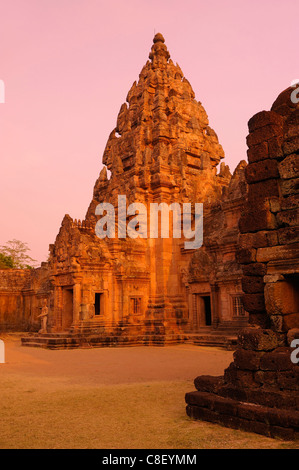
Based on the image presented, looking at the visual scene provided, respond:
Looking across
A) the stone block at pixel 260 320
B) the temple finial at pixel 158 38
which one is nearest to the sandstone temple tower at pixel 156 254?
the temple finial at pixel 158 38

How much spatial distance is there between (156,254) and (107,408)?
13.6 metres

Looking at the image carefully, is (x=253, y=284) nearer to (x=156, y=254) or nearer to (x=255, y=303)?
(x=255, y=303)

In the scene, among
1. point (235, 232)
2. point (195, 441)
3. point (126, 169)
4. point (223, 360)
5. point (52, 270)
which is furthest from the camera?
point (126, 169)

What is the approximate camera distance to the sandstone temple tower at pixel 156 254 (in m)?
16.7

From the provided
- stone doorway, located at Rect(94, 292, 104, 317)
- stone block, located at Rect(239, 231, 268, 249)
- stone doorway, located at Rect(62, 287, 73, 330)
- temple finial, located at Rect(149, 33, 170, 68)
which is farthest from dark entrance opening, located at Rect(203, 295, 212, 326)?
temple finial, located at Rect(149, 33, 170, 68)

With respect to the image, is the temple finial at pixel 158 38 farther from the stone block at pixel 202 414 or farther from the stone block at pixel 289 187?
the stone block at pixel 202 414

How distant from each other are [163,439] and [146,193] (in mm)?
16103

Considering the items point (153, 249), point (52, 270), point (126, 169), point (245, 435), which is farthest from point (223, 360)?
point (126, 169)

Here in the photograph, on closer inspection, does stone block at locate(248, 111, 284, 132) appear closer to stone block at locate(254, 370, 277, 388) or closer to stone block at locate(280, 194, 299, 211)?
stone block at locate(280, 194, 299, 211)

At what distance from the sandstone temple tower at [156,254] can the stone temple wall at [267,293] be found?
9970 millimetres

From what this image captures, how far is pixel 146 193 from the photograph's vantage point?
1984 cm

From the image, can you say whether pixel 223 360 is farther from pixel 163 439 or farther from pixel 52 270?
pixel 52 270

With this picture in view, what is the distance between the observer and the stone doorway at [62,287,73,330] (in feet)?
60.3

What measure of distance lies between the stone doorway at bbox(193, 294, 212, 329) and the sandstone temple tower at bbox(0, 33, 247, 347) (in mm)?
44
